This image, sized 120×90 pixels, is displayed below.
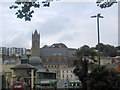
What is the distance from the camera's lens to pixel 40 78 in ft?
229

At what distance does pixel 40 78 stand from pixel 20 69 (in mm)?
10168

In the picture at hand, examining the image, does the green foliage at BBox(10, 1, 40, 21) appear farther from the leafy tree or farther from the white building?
the white building

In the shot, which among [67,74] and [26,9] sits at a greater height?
[26,9]

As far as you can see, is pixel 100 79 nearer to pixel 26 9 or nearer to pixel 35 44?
pixel 26 9

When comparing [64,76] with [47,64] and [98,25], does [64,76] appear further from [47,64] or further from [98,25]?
[98,25]

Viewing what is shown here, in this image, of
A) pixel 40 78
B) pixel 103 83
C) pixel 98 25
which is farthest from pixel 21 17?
pixel 40 78

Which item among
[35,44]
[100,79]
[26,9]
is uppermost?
[35,44]

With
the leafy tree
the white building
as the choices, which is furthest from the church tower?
the leafy tree

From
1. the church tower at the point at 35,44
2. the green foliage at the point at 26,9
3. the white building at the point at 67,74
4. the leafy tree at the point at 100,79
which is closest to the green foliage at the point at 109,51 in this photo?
the white building at the point at 67,74

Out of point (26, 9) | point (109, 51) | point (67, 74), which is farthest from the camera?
point (109, 51)

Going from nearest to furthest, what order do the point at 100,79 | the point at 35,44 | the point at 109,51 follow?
1. the point at 100,79
2. the point at 109,51
3. the point at 35,44

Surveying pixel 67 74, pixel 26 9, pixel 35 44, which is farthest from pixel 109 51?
pixel 26 9

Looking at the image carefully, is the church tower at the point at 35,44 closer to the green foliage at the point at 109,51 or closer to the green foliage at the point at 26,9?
the green foliage at the point at 109,51

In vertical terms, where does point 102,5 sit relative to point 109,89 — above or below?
above
